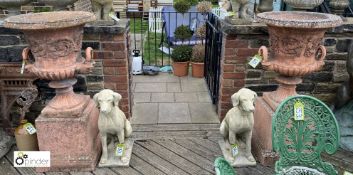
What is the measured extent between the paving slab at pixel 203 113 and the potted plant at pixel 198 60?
1.01 m

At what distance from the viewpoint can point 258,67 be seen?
128 inches

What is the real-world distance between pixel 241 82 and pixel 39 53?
1958 millimetres

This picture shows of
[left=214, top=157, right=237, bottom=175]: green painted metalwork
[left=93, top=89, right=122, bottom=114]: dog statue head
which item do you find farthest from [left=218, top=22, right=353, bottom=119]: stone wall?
[left=214, top=157, right=237, bottom=175]: green painted metalwork

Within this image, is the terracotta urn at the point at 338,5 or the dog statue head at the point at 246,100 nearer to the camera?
the dog statue head at the point at 246,100

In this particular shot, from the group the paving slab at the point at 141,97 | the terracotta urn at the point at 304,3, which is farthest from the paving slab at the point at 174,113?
the terracotta urn at the point at 304,3

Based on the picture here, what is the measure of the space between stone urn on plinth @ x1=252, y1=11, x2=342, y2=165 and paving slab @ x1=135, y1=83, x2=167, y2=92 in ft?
5.81

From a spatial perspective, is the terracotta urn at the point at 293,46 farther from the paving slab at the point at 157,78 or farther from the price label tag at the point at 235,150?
the paving slab at the point at 157,78

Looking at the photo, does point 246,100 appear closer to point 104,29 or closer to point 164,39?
point 104,29

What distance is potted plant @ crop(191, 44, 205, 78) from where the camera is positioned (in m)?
4.84

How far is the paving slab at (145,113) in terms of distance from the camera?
3592 millimetres

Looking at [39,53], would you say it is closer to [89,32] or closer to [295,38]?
[89,32]

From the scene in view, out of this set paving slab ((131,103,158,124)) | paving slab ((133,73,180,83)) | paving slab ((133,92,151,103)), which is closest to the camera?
paving slab ((131,103,158,124))

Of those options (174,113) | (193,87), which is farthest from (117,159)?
(193,87)

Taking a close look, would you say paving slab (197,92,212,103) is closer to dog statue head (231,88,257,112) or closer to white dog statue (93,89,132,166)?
white dog statue (93,89,132,166)
